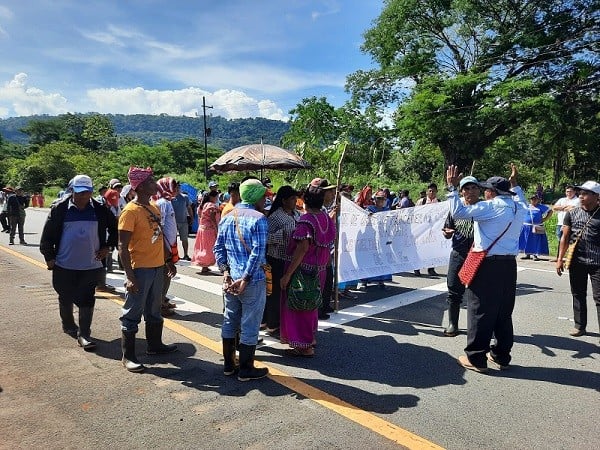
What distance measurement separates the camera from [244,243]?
389cm

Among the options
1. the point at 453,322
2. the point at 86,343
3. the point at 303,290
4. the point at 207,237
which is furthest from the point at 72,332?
the point at 453,322

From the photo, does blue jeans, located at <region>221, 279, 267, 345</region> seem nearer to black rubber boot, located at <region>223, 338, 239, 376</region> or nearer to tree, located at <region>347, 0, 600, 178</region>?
black rubber boot, located at <region>223, 338, 239, 376</region>

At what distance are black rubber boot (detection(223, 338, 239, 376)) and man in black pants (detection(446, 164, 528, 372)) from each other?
2.22 metres

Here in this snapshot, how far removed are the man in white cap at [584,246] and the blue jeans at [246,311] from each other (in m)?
3.90

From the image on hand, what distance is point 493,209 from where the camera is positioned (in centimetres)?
417

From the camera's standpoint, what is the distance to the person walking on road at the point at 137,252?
4.13m

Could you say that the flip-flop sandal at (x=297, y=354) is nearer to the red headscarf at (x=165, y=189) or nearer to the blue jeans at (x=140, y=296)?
the blue jeans at (x=140, y=296)

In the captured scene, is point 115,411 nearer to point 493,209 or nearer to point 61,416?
point 61,416

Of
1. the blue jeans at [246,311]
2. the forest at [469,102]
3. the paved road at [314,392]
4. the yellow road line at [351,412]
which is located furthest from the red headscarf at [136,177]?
the forest at [469,102]

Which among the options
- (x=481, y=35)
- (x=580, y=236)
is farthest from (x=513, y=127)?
(x=580, y=236)

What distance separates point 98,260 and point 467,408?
3962 mm

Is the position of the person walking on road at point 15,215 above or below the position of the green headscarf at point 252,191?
below

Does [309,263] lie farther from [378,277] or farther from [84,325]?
[378,277]

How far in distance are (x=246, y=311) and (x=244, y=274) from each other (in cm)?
37
